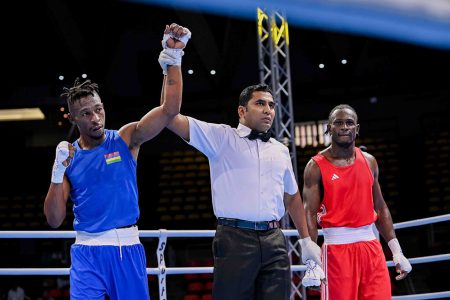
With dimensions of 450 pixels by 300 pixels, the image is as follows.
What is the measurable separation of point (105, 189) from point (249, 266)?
0.72 meters

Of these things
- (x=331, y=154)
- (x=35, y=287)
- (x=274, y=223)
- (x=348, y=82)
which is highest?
(x=348, y=82)

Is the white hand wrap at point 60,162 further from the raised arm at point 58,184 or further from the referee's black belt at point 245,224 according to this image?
the referee's black belt at point 245,224

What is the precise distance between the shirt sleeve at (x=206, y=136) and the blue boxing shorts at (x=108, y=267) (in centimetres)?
52

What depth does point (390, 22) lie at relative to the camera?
40 cm

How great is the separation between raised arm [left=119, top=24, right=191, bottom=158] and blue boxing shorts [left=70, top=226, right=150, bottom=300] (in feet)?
1.56

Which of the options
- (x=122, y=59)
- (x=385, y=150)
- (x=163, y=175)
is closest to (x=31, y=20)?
(x=122, y=59)

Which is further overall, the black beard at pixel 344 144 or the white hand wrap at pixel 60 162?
the black beard at pixel 344 144

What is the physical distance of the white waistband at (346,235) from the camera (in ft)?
11.1

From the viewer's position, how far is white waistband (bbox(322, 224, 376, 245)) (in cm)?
340

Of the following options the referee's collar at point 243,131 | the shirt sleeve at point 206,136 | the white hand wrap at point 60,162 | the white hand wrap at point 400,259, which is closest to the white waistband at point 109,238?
the white hand wrap at point 60,162

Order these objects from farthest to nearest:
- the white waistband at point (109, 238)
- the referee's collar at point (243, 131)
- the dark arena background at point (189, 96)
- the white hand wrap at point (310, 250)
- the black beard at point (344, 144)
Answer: the dark arena background at point (189, 96) → the black beard at point (344, 144) → the white hand wrap at point (310, 250) → the referee's collar at point (243, 131) → the white waistband at point (109, 238)

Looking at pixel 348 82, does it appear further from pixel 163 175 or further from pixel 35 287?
pixel 35 287

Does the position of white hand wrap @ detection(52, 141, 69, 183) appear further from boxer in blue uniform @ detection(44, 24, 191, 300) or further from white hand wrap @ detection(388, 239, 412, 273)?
white hand wrap @ detection(388, 239, 412, 273)

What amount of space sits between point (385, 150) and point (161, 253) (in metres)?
12.5
